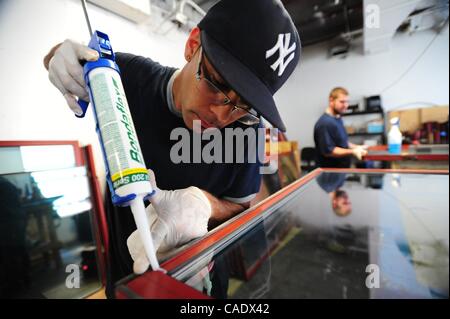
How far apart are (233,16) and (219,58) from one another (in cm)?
9

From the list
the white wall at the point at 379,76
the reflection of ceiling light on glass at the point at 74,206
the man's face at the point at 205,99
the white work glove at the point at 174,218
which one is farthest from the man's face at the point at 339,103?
the reflection of ceiling light on glass at the point at 74,206

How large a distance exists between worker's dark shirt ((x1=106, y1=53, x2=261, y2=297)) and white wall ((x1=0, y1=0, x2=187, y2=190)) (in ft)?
0.30

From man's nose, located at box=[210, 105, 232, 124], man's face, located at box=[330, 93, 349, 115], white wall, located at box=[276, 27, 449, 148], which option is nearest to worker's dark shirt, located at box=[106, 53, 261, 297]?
man's nose, located at box=[210, 105, 232, 124]

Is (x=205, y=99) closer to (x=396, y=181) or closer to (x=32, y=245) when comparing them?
(x=32, y=245)

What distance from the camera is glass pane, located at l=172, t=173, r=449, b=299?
430 millimetres

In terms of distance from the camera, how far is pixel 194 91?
1.74 feet

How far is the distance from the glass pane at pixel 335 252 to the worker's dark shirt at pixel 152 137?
194 mm

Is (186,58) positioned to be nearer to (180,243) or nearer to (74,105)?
(74,105)

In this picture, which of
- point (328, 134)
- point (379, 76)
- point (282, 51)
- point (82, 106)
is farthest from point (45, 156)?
point (379, 76)

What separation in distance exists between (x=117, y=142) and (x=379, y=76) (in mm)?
4889

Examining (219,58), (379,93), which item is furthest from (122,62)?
(379,93)

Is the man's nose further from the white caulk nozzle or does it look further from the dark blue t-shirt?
the dark blue t-shirt

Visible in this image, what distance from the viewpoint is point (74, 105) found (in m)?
0.37

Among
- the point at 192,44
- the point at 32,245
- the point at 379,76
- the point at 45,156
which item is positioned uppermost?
the point at 379,76
